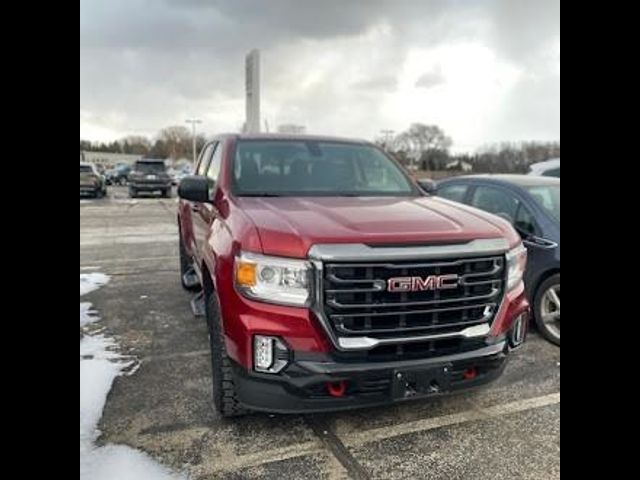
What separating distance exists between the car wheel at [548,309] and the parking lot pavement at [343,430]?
0.14 metres

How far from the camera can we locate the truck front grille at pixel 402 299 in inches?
100

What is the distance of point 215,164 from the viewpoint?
4328 millimetres

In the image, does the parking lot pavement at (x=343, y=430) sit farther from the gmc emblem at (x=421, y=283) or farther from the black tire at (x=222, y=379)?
the gmc emblem at (x=421, y=283)

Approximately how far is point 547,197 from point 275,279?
Result: 340cm

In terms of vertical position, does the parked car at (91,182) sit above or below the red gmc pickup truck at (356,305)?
above

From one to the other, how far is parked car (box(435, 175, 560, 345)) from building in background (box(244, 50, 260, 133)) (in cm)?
1351

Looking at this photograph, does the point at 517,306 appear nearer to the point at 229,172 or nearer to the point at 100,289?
the point at 229,172

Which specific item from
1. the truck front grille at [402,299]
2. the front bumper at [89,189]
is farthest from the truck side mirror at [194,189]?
the front bumper at [89,189]

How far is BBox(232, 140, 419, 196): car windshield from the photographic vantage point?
370 centimetres

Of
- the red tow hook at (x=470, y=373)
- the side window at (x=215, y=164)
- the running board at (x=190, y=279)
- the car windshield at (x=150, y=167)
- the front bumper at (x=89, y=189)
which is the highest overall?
the car windshield at (x=150, y=167)

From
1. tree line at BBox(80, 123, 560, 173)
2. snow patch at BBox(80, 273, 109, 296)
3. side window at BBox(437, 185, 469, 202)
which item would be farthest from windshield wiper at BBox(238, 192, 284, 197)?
tree line at BBox(80, 123, 560, 173)

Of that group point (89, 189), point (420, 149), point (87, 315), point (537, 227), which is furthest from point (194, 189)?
point (420, 149)

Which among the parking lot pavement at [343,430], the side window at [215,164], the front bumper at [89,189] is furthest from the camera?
the front bumper at [89,189]
